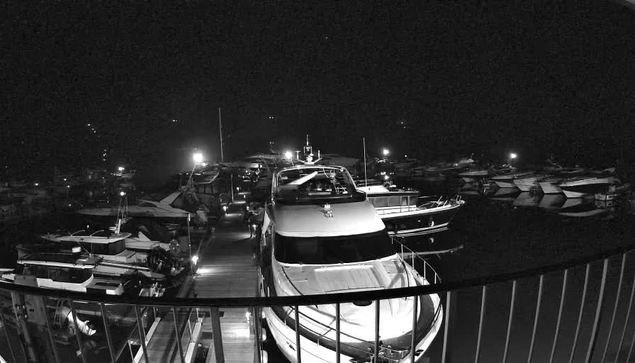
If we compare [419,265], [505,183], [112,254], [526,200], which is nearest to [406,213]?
[419,265]

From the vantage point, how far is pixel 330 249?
604 cm

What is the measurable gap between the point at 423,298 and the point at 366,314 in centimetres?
123

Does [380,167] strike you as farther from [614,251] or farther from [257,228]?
[614,251]

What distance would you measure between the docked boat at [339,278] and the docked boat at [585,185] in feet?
106

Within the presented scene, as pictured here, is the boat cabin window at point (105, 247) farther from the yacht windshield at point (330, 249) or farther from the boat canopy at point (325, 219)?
the yacht windshield at point (330, 249)

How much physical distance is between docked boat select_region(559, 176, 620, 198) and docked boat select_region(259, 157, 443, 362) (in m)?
32.3

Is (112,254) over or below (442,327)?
below

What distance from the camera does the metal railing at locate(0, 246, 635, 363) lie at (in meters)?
1.78

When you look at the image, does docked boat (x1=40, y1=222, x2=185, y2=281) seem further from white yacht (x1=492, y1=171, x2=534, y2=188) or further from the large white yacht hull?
white yacht (x1=492, y1=171, x2=534, y2=188)

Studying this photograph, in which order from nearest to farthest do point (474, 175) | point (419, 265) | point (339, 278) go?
point (339, 278)
point (419, 265)
point (474, 175)

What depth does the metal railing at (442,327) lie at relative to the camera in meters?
1.78

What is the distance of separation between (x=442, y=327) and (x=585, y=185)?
32823 mm

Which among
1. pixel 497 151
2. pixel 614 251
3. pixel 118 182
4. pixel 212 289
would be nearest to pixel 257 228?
pixel 212 289

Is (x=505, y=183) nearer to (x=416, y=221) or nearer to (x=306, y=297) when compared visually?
(x=416, y=221)
